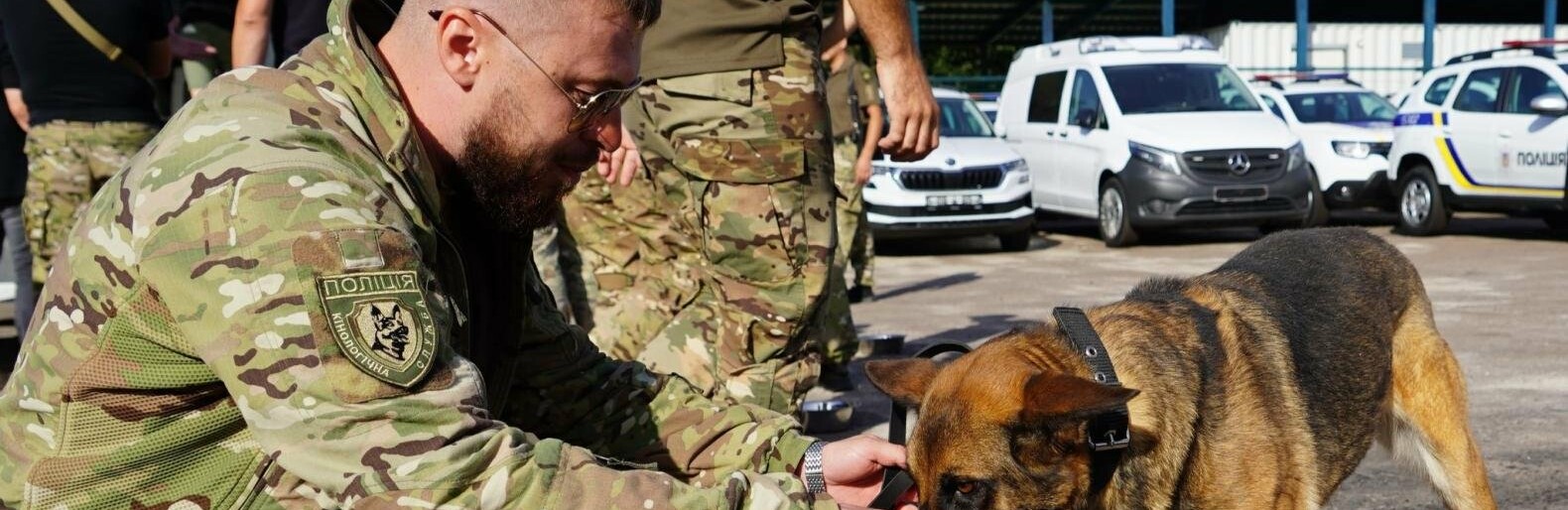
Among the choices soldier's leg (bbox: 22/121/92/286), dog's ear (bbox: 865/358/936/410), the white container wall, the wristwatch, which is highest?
soldier's leg (bbox: 22/121/92/286)

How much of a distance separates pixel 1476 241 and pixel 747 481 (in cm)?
1473

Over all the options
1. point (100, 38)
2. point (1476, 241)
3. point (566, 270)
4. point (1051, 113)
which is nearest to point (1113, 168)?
point (1051, 113)

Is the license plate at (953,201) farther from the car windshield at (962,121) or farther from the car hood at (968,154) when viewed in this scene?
the car windshield at (962,121)

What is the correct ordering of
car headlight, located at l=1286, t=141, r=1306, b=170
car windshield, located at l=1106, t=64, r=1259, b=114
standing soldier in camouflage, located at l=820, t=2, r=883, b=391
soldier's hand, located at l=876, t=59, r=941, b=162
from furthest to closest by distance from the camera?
car windshield, located at l=1106, t=64, r=1259, b=114
car headlight, located at l=1286, t=141, r=1306, b=170
standing soldier in camouflage, located at l=820, t=2, r=883, b=391
soldier's hand, located at l=876, t=59, r=941, b=162

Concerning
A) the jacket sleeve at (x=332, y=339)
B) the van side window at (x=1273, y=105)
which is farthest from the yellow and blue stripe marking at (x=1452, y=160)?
the jacket sleeve at (x=332, y=339)

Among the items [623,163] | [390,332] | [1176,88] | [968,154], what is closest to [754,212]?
[623,163]

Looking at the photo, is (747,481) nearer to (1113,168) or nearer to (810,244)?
(810,244)

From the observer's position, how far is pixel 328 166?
2049 millimetres

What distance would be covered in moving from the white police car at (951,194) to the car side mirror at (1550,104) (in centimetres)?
487

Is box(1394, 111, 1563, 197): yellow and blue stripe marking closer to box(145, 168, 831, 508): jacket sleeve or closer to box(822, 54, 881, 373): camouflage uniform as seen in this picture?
box(822, 54, 881, 373): camouflage uniform

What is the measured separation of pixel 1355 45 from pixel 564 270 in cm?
3239

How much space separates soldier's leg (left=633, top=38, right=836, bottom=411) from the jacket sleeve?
2.11 metres

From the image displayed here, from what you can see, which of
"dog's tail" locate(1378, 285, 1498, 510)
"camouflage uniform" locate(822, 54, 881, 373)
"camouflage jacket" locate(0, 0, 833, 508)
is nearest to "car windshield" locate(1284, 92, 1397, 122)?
"camouflage uniform" locate(822, 54, 881, 373)

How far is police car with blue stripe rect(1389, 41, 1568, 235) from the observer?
14.2 m
